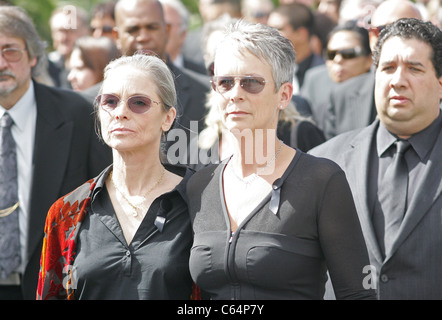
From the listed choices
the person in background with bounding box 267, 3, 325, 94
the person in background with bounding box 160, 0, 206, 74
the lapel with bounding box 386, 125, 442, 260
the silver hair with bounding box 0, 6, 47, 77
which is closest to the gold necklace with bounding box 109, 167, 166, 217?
the lapel with bounding box 386, 125, 442, 260

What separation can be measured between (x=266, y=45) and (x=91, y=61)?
12.9ft

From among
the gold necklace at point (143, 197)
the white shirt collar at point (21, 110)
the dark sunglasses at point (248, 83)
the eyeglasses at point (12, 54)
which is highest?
the eyeglasses at point (12, 54)

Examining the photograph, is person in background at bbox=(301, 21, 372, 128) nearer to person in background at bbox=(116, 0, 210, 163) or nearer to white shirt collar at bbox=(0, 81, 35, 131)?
person in background at bbox=(116, 0, 210, 163)

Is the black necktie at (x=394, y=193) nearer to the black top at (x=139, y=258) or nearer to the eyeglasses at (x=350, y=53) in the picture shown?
the black top at (x=139, y=258)

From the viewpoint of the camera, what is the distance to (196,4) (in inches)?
623

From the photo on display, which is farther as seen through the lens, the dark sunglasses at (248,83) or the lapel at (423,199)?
the lapel at (423,199)

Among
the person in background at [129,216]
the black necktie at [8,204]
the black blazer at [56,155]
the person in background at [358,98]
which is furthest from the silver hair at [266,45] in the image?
the person in background at [358,98]

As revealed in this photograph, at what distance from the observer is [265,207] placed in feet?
11.5

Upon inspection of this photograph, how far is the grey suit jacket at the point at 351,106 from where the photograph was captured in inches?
251

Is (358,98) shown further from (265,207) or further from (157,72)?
(265,207)

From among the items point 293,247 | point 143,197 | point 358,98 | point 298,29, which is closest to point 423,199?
point 293,247

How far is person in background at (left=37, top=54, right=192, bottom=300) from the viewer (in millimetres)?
3652

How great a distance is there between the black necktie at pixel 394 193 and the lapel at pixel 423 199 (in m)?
0.07
